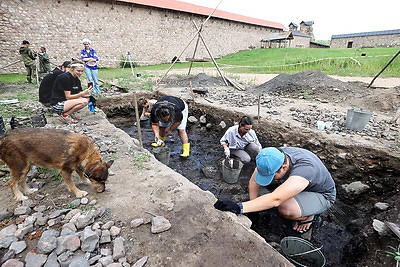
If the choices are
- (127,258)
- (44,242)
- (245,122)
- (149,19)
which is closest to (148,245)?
(127,258)

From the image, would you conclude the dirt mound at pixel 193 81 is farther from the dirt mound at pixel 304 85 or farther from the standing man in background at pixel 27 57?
the standing man in background at pixel 27 57

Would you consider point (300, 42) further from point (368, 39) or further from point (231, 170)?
point (231, 170)

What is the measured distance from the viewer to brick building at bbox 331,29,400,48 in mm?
29953

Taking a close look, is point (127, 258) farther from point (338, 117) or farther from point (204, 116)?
point (338, 117)

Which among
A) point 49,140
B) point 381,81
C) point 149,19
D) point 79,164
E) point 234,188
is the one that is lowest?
point 234,188

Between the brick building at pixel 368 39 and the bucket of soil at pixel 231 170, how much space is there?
1497 inches

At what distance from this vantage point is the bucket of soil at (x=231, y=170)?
165 inches

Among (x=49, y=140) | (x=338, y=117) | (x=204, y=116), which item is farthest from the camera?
(x=204, y=116)

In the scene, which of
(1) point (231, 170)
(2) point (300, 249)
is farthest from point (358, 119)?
(2) point (300, 249)

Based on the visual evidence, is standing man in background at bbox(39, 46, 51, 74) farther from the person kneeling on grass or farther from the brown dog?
the brown dog

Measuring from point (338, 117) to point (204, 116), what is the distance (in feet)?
13.1

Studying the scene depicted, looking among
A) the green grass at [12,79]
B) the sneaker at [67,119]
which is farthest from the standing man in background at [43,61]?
the sneaker at [67,119]

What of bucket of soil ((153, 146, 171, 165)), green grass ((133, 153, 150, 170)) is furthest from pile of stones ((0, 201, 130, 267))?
bucket of soil ((153, 146, 171, 165))

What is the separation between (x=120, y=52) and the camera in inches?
803
